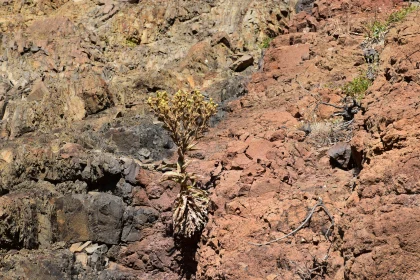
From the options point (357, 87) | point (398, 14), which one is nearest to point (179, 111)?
point (357, 87)

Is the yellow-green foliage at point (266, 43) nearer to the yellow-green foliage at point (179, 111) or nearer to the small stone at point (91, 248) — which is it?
the yellow-green foliage at point (179, 111)

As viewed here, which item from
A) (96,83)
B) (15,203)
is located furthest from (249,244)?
(96,83)

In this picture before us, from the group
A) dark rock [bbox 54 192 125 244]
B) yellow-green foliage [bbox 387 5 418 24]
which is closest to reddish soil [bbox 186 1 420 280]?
yellow-green foliage [bbox 387 5 418 24]

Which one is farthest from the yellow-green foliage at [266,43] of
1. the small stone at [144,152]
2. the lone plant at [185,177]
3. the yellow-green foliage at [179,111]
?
the yellow-green foliage at [179,111]

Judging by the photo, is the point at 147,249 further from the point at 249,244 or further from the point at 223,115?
the point at 223,115

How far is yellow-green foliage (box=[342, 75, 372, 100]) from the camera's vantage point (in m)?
9.27

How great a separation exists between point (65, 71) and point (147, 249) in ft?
24.7

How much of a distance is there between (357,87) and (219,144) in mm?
2682

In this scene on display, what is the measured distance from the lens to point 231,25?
15.1 meters

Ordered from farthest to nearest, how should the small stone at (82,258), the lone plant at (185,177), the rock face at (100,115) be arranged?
the rock face at (100,115) < the small stone at (82,258) < the lone plant at (185,177)

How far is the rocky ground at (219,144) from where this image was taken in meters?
5.97

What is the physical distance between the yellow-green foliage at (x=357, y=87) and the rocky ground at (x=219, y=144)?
26 cm

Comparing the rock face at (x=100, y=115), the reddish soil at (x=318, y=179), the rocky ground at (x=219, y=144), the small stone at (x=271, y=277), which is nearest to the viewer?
the reddish soil at (x=318, y=179)

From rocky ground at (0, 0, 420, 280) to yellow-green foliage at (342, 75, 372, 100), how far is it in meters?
0.26
